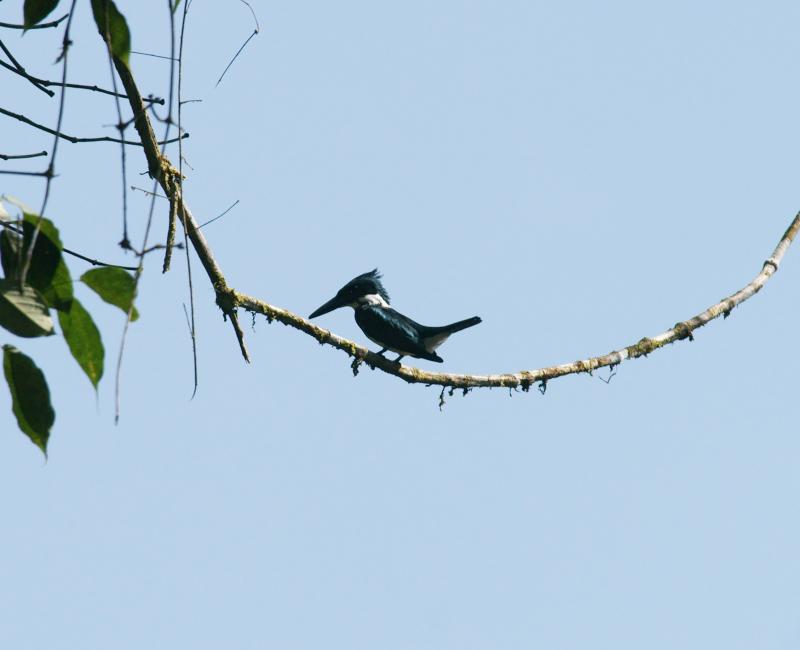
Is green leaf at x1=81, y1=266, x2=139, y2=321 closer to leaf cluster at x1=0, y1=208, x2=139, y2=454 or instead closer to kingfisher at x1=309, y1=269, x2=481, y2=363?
leaf cluster at x1=0, y1=208, x2=139, y2=454

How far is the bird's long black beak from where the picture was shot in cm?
857

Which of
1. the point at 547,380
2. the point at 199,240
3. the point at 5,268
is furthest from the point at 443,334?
the point at 5,268

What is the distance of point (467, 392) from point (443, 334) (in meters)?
2.60

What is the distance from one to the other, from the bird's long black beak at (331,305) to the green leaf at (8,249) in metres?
6.52

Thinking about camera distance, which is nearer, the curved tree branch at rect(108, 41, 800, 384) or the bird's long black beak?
the curved tree branch at rect(108, 41, 800, 384)

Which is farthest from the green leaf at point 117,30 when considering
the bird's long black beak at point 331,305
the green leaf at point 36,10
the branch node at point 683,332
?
the bird's long black beak at point 331,305

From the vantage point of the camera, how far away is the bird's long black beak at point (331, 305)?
8.57 meters

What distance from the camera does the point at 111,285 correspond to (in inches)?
81.6

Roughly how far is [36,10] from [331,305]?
6.48 m

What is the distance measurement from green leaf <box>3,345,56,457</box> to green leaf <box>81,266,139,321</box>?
0.65ft

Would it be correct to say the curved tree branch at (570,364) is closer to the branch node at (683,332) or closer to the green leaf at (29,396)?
the branch node at (683,332)

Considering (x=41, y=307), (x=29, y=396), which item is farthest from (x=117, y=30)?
→ (x=29, y=396)

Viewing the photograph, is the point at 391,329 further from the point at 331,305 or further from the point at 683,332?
the point at 683,332

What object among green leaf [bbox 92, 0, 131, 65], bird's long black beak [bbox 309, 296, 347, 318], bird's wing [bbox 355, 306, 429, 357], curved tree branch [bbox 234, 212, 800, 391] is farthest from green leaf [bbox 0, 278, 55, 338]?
bird's long black beak [bbox 309, 296, 347, 318]
